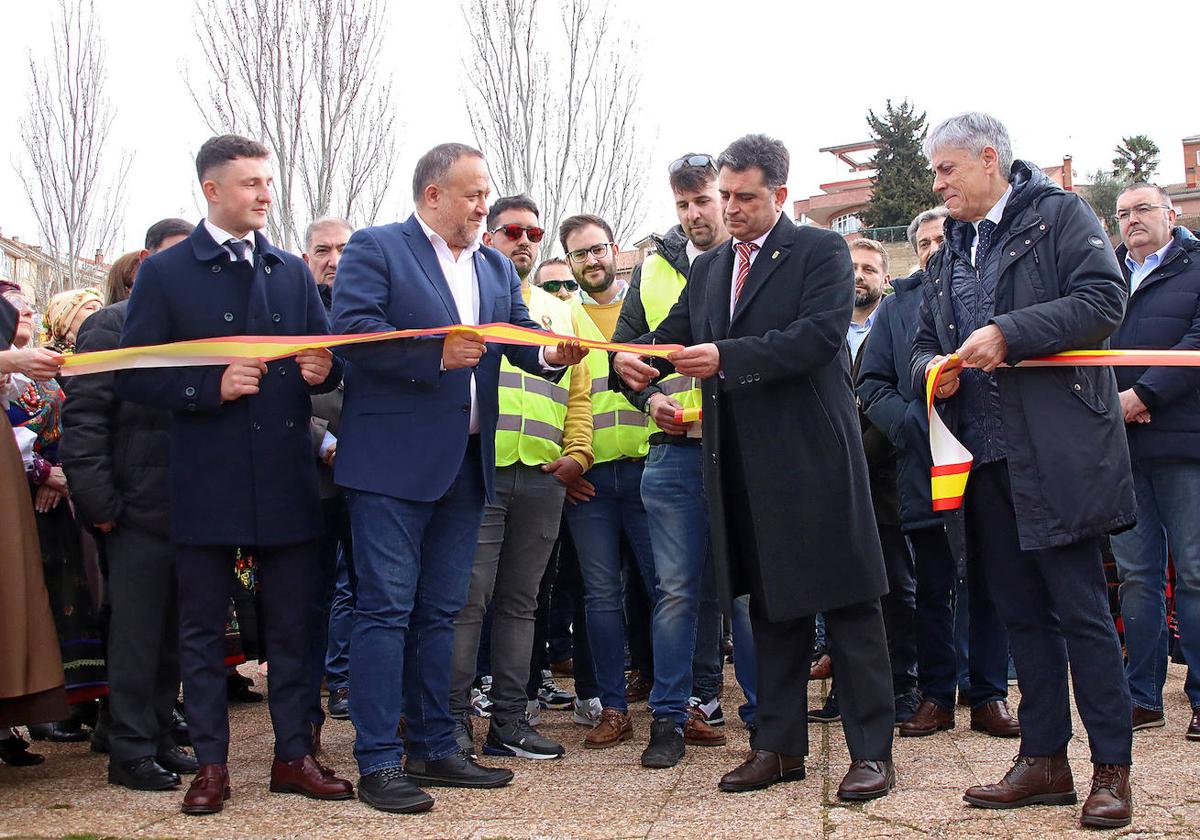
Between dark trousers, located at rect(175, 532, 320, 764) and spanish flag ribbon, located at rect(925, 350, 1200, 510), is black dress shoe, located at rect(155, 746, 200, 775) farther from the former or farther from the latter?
spanish flag ribbon, located at rect(925, 350, 1200, 510)

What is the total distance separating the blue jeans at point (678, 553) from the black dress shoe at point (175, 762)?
6.61ft

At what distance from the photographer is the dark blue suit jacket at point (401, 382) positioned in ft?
14.4

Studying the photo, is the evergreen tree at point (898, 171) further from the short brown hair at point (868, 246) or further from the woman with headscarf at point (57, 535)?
the woman with headscarf at point (57, 535)

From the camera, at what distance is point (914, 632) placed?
582 centimetres

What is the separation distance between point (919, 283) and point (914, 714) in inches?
83.8

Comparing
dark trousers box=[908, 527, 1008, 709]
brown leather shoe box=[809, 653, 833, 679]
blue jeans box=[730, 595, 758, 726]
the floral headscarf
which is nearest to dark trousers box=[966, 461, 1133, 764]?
dark trousers box=[908, 527, 1008, 709]

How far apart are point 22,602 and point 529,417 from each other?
2.26m

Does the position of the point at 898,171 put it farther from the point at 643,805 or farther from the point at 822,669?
the point at 643,805

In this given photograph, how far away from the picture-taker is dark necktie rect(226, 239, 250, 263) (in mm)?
4582

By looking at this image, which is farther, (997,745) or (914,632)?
(914,632)

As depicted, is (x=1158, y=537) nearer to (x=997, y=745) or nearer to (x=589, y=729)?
(x=997, y=745)

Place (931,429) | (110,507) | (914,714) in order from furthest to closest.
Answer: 1. (914,714)
2. (110,507)
3. (931,429)

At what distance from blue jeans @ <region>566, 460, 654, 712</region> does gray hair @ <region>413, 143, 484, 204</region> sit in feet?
5.53

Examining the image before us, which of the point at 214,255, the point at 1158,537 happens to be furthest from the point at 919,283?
the point at 214,255
